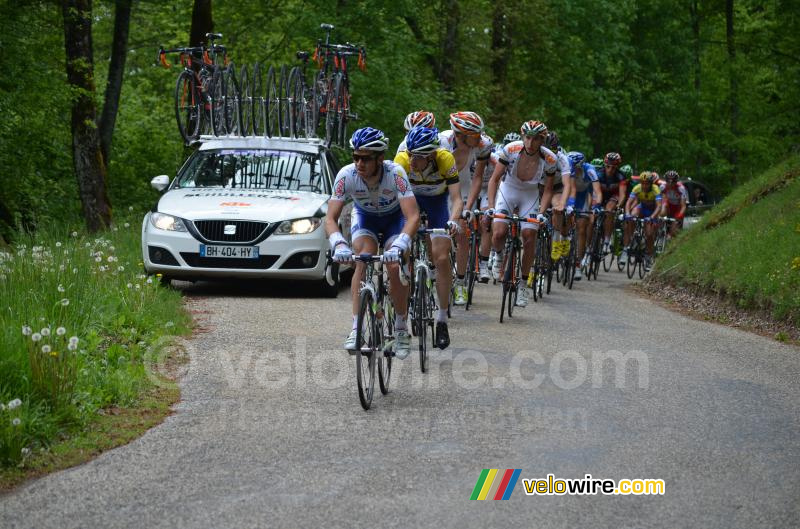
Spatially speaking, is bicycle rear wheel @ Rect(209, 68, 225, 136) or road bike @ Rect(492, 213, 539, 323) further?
bicycle rear wheel @ Rect(209, 68, 225, 136)

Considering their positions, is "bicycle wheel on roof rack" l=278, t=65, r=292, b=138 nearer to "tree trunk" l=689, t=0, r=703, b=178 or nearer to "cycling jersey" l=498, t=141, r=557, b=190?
"cycling jersey" l=498, t=141, r=557, b=190

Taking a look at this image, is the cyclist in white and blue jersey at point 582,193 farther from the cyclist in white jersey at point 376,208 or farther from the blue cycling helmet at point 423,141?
the cyclist in white jersey at point 376,208

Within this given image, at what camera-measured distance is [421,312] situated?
32.4 feet

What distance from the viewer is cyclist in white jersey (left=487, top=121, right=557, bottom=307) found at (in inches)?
558

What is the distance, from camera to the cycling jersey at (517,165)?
14.6 metres

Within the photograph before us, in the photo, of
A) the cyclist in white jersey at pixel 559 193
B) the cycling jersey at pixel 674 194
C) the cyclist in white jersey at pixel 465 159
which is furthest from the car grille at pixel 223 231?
the cycling jersey at pixel 674 194

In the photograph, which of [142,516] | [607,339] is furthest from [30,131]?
[142,516]

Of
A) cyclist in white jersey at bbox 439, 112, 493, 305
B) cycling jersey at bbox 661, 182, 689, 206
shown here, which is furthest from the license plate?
cycling jersey at bbox 661, 182, 689, 206

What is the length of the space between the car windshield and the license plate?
4.67 feet

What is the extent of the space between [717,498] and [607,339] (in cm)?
638

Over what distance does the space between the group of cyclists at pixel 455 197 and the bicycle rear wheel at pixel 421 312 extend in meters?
0.36

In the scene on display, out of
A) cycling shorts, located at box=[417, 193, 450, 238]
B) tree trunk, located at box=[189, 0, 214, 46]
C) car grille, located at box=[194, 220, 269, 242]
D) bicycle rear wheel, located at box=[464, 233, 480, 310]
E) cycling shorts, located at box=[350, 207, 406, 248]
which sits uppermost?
tree trunk, located at box=[189, 0, 214, 46]

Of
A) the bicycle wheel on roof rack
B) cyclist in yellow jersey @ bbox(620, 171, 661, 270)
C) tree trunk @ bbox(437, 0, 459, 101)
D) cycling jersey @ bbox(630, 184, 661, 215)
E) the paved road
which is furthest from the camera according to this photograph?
tree trunk @ bbox(437, 0, 459, 101)

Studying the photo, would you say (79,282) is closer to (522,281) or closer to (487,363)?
(487,363)
